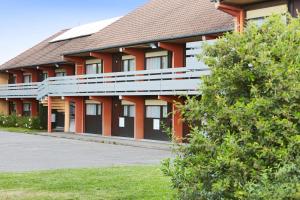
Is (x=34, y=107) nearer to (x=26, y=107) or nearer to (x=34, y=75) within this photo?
(x=26, y=107)

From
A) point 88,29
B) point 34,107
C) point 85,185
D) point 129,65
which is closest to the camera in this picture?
point 85,185

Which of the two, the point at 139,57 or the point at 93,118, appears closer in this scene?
the point at 139,57

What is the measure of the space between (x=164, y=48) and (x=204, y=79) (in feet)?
80.3

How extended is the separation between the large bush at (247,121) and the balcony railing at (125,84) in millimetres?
14193

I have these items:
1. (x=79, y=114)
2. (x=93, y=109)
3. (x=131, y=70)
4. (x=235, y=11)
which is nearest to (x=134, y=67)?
(x=131, y=70)

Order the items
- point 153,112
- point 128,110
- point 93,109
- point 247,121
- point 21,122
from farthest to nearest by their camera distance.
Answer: point 21,122
point 93,109
point 128,110
point 153,112
point 247,121

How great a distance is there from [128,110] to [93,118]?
4.59 m

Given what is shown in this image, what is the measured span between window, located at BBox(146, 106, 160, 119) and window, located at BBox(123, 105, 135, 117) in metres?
1.99

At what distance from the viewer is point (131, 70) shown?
116 ft

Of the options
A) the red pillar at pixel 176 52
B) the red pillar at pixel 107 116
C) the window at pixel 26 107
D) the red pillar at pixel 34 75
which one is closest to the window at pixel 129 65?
the red pillar at pixel 107 116

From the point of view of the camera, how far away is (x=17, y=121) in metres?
47.7

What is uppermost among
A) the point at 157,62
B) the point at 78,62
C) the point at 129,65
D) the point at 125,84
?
the point at 78,62

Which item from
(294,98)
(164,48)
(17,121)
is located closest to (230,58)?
(294,98)

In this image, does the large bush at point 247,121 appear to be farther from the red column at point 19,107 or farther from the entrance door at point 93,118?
the red column at point 19,107
